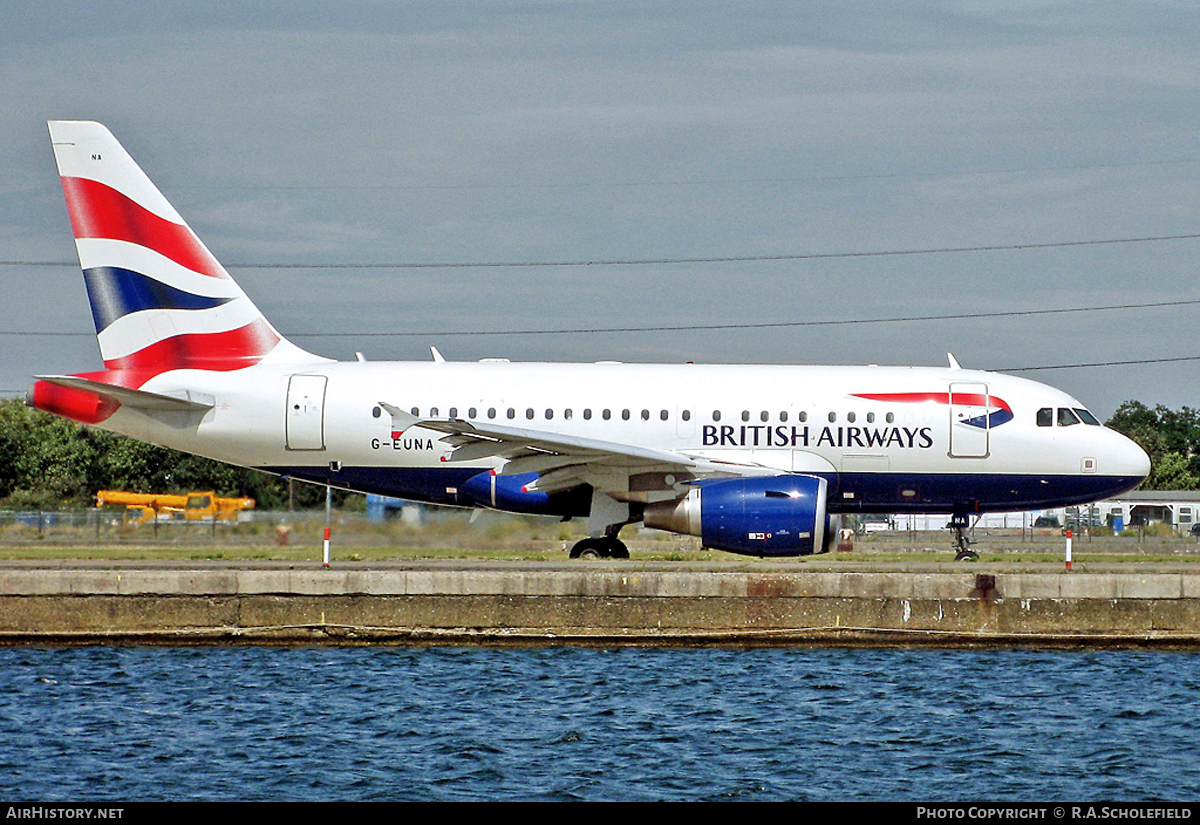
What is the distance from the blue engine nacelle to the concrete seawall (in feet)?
11.5

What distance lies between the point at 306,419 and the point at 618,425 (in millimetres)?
5461

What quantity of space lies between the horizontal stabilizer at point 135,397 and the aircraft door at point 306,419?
1.53 metres

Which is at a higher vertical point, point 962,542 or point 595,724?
point 962,542

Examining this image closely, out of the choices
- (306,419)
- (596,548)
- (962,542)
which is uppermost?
(306,419)

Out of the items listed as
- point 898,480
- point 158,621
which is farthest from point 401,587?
point 898,480

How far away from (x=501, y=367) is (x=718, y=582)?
29.0ft

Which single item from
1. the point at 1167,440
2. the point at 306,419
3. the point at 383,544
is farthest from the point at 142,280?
the point at 1167,440

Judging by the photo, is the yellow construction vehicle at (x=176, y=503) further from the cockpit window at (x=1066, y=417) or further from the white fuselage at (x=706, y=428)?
the cockpit window at (x=1066, y=417)

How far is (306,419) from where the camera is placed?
86.2 feet

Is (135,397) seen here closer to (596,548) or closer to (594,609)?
(596,548)

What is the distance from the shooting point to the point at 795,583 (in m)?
19.7

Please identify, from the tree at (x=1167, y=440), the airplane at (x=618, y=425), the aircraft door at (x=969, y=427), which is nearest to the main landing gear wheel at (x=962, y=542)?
the airplane at (x=618, y=425)

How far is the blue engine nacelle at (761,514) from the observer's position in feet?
76.1

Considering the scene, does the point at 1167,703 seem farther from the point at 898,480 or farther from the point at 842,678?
the point at 898,480
